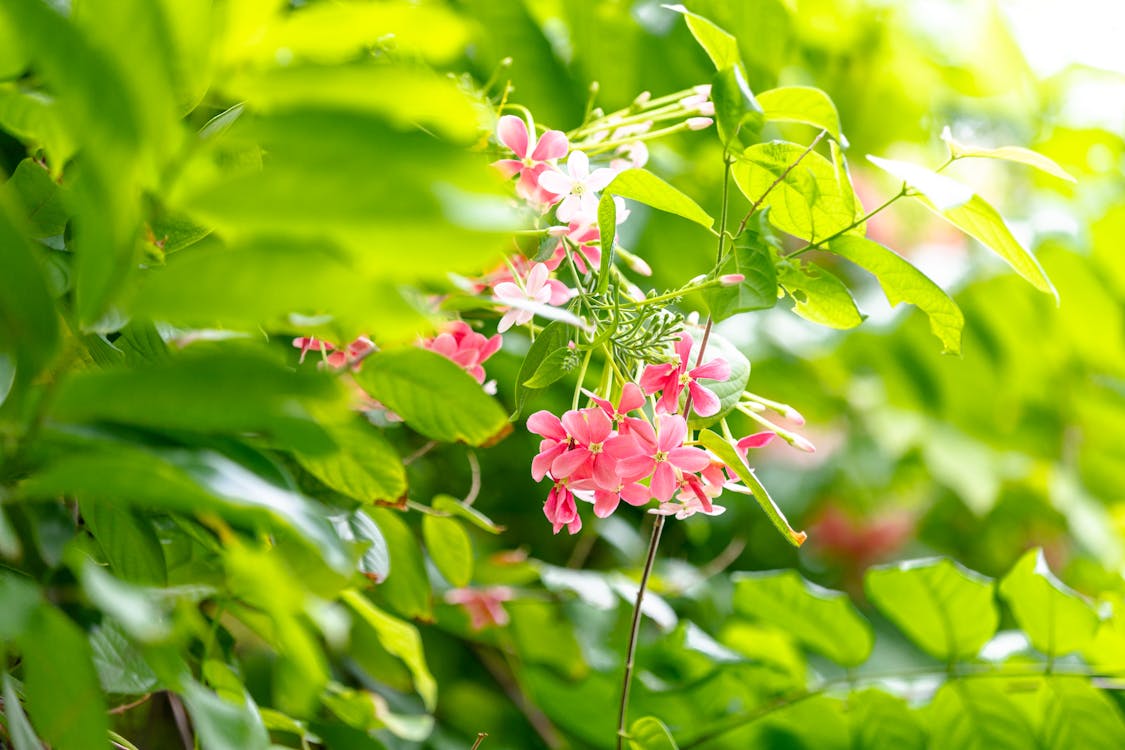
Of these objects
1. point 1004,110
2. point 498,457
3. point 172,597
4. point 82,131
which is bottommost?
point 498,457

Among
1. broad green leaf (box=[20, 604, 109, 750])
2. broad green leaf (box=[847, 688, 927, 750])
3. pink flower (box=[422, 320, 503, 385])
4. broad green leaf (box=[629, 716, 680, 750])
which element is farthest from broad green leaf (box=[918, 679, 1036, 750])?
broad green leaf (box=[20, 604, 109, 750])

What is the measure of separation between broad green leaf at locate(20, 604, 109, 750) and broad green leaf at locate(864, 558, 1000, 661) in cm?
43

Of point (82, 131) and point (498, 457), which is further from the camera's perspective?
point (498, 457)

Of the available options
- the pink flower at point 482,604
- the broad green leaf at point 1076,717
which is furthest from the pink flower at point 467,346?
the broad green leaf at point 1076,717

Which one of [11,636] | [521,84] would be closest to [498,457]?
[521,84]

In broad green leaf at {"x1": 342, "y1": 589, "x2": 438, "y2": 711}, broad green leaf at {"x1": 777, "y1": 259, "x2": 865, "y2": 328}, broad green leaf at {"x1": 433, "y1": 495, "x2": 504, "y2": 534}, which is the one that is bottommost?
broad green leaf at {"x1": 342, "y1": 589, "x2": 438, "y2": 711}

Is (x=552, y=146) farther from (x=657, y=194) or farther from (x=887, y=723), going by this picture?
(x=887, y=723)

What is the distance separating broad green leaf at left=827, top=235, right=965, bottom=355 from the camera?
0.36m

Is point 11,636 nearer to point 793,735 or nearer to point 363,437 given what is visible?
point 363,437

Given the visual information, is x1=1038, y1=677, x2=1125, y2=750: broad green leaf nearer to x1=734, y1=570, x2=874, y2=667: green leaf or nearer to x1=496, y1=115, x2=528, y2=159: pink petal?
x1=734, y1=570, x2=874, y2=667: green leaf

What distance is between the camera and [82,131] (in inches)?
7.3

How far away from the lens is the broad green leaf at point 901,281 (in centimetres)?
36

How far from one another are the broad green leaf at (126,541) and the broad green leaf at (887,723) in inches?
14.7

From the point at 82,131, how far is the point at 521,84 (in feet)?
1.62
